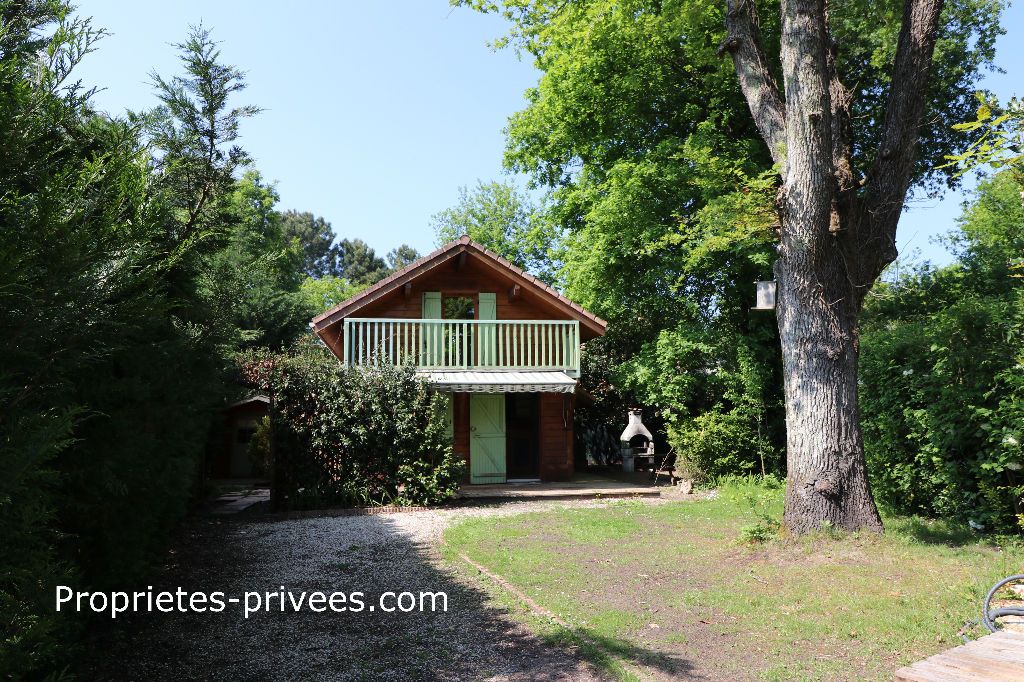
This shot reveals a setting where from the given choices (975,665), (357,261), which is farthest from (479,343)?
(357,261)

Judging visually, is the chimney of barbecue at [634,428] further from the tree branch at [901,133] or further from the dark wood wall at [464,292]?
the tree branch at [901,133]

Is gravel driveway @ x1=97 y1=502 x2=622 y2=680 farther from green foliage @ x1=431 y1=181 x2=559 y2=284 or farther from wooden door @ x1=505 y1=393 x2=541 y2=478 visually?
green foliage @ x1=431 y1=181 x2=559 y2=284

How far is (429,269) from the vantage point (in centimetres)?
1677

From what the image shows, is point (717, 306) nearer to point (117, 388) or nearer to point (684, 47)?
point (684, 47)

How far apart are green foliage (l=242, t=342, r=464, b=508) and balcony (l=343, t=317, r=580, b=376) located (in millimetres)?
3288

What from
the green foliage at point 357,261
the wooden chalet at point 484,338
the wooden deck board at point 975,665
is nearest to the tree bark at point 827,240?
the wooden deck board at point 975,665

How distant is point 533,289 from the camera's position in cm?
1695

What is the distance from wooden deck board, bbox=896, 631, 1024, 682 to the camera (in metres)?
2.82

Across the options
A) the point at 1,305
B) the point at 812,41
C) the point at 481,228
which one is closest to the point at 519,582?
the point at 1,305

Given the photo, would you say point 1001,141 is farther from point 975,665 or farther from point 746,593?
point 746,593

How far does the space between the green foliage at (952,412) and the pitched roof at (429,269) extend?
8094 millimetres

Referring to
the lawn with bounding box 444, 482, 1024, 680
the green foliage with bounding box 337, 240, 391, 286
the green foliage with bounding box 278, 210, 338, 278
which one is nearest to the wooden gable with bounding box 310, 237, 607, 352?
the lawn with bounding box 444, 482, 1024, 680

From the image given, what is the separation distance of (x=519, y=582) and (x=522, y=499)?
7070 millimetres

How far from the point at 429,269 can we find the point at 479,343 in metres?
2.19
